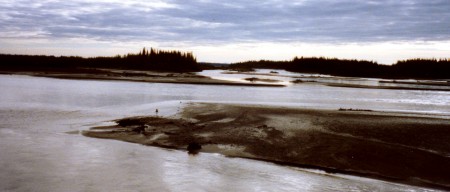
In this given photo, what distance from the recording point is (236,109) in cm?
1709

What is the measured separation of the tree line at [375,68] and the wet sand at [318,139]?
53501mm

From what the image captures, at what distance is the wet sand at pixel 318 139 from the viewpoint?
898cm

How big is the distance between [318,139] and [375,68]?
74429 millimetres

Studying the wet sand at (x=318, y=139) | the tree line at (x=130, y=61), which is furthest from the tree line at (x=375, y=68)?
the wet sand at (x=318, y=139)

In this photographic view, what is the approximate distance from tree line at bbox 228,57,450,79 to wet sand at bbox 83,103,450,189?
2106 inches

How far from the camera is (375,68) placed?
79.5 metres

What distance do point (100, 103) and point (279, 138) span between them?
11.9m

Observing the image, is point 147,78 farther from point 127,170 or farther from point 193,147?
point 127,170

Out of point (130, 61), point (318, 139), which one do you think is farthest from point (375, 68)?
point (318, 139)

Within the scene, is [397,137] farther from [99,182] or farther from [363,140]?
[99,182]

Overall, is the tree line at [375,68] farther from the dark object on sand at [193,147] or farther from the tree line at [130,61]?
the dark object on sand at [193,147]

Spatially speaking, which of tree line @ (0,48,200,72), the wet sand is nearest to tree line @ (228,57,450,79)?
tree line @ (0,48,200,72)

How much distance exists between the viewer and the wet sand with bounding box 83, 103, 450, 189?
29.5ft

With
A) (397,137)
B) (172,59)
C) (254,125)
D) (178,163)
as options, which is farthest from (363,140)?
(172,59)
